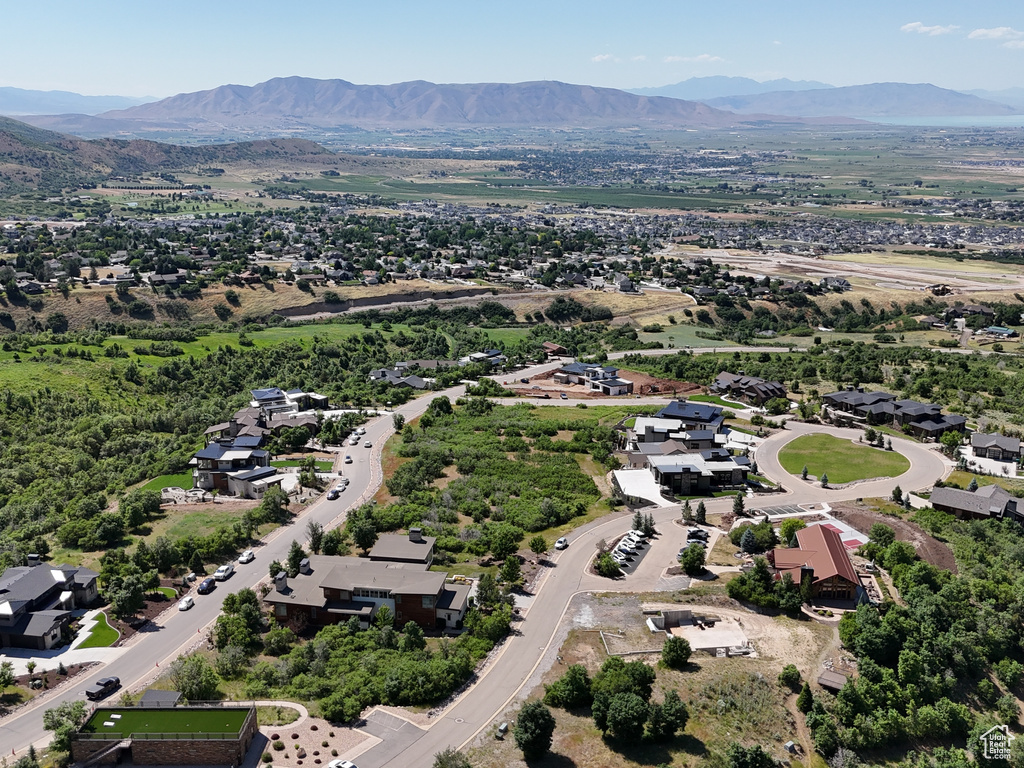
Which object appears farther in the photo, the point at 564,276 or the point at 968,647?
the point at 564,276

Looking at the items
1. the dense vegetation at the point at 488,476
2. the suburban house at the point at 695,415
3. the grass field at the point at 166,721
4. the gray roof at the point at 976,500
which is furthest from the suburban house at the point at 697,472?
the grass field at the point at 166,721

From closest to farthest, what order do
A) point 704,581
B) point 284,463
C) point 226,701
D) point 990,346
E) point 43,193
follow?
point 226,701
point 704,581
point 284,463
point 990,346
point 43,193

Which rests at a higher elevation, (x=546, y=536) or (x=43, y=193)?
(x=43, y=193)

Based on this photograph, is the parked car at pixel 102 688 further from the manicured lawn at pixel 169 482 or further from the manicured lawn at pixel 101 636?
the manicured lawn at pixel 169 482

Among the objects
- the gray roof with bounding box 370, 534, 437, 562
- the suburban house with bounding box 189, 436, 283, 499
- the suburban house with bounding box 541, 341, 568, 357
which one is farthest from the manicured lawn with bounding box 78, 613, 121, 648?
the suburban house with bounding box 541, 341, 568, 357

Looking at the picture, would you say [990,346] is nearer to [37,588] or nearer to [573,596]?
[573,596]

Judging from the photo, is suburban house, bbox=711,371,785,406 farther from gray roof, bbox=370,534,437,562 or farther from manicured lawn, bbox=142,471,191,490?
manicured lawn, bbox=142,471,191,490

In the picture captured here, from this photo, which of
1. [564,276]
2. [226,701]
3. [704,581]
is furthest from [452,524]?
[564,276]

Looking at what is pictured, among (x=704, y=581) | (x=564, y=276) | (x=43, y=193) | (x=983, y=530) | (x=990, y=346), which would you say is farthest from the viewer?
(x=43, y=193)
